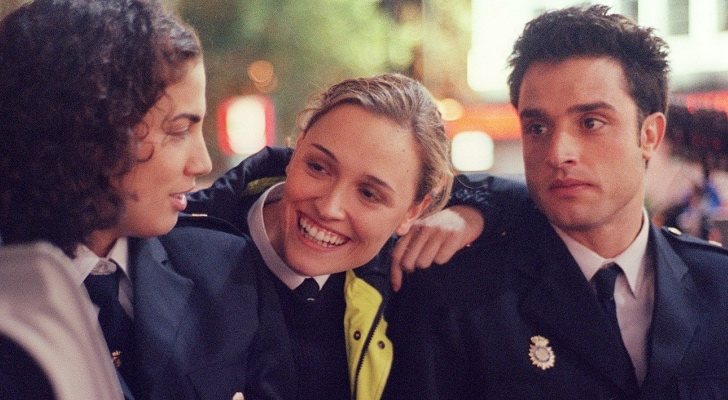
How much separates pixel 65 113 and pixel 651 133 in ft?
3.81

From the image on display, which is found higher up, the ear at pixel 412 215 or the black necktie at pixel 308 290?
the ear at pixel 412 215

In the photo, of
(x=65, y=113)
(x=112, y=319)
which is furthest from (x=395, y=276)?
(x=65, y=113)

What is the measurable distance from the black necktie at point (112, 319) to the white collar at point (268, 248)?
36 cm

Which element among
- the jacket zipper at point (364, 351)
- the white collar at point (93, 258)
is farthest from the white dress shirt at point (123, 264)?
the jacket zipper at point (364, 351)

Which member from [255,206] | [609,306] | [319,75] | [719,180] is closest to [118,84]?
[255,206]

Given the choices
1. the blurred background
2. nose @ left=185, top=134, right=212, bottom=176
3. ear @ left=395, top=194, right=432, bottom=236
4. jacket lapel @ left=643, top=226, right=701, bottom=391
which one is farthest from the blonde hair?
the blurred background

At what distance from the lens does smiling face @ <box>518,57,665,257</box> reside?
5.09 feet

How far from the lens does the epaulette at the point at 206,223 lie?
1.50 meters

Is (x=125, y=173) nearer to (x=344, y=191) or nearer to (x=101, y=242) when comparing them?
(x=101, y=242)

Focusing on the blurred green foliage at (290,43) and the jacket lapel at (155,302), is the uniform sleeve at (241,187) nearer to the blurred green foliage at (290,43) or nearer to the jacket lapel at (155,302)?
the jacket lapel at (155,302)

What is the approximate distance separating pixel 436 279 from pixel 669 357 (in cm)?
47

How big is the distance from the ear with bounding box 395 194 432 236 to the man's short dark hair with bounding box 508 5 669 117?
0.32 metres

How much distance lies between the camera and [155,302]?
1.28 metres

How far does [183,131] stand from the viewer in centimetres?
128
